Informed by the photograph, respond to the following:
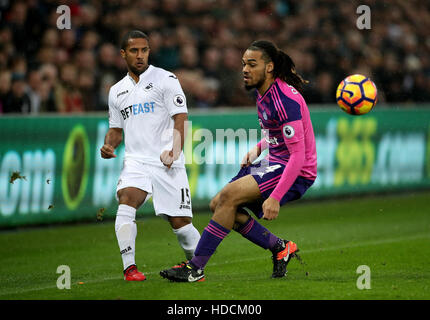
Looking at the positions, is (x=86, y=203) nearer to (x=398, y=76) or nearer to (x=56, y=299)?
(x=56, y=299)

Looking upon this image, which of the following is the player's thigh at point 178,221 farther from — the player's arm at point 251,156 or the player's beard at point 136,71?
the player's beard at point 136,71

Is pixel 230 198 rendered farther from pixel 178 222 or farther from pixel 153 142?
pixel 153 142

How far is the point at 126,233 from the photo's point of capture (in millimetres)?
6566

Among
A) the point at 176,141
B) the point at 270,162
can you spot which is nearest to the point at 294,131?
the point at 270,162

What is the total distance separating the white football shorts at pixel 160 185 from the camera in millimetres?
6746

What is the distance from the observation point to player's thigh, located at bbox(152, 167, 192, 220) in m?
6.77

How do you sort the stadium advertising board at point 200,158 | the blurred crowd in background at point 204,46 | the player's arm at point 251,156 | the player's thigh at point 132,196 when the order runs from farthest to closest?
the blurred crowd in background at point 204,46
the stadium advertising board at point 200,158
the player's arm at point 251,156
the player's thigh at point 132,196

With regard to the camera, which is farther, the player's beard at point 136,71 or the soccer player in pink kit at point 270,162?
the player's beard at point 136,71

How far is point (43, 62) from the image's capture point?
11406 millimetres

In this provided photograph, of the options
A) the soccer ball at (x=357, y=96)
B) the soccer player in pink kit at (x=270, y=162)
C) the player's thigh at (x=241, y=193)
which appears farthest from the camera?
the soccer ball at (x=357, y=96)

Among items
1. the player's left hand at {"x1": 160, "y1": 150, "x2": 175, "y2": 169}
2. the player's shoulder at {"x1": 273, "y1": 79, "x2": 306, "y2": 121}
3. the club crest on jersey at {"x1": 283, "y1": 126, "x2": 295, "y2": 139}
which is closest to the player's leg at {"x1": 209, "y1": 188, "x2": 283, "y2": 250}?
the player's left hand at {"x1": 160, "y1": 150, "x2": 175, "y2": 169}

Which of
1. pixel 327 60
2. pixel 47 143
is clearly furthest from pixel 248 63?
pixel 327 60

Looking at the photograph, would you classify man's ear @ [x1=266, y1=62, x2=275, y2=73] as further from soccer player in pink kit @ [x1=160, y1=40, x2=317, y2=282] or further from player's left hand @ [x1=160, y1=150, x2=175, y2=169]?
player's left hand @ [x1=160, y1=150, x2=175, y2=169]

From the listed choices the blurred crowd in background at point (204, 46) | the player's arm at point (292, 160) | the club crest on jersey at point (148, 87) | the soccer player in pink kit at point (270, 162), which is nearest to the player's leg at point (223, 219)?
the soccer player in pink kit at point (270, 162)
